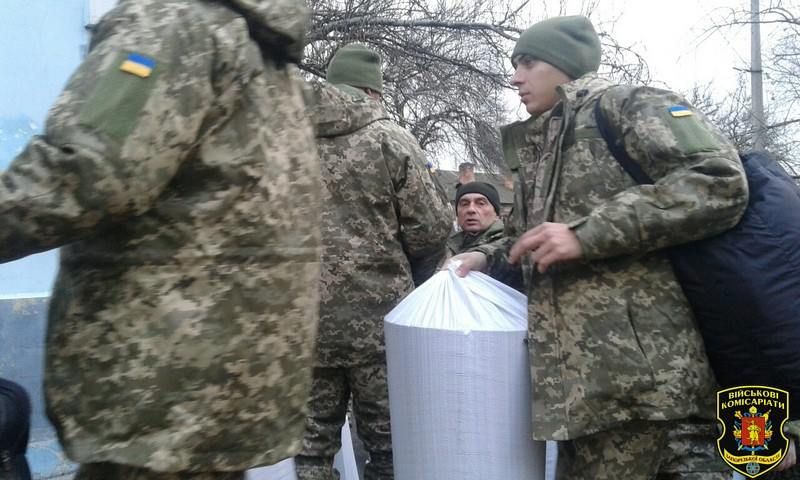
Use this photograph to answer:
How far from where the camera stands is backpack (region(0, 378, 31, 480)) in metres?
1.77

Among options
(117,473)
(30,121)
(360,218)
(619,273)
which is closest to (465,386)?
(619,273)

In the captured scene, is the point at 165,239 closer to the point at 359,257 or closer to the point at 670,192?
the point at 670,192

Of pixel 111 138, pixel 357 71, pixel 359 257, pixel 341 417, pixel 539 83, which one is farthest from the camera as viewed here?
pixel 357 71

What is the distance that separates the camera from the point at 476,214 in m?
4.68

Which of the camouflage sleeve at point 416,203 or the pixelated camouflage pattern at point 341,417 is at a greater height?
the camouflage sleeve at point 416,203

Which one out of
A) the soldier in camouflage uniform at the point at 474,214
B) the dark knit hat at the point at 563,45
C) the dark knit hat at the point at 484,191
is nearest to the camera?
the dark knit hat at the point at 563,45

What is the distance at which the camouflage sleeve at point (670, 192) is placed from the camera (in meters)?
2.21

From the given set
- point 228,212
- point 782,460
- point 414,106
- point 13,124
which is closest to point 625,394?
point 782,460

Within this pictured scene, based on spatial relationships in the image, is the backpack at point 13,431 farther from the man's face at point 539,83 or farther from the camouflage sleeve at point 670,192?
the man's face at point 539,83

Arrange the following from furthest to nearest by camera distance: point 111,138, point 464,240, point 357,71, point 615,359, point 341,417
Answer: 1. point 464,240
2. point 357,71
3. point 341,417
4. point 615,359
5. point 111,138

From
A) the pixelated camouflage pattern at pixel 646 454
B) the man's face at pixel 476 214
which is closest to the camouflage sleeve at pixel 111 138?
the pixelated camouflage pattern at pixel 646 454

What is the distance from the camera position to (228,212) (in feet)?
5.37

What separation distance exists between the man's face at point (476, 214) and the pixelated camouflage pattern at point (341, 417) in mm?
1416

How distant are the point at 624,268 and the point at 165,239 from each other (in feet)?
4.36
